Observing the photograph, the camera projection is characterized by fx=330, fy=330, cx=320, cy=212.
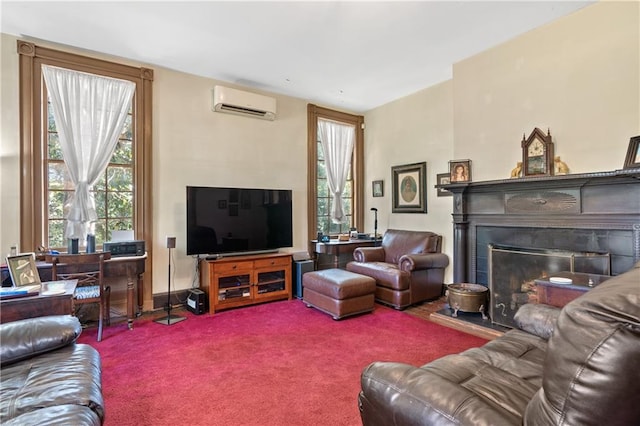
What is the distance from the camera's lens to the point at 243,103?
4496mm

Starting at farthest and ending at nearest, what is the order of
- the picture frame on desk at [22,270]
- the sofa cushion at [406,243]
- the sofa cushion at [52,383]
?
the sofa cushion at [406,243], the picture frame on desk at [22,270], the sofa cushion at [52,383]

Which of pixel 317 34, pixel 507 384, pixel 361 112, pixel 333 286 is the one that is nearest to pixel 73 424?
pixel 507 384

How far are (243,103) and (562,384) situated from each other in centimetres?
446

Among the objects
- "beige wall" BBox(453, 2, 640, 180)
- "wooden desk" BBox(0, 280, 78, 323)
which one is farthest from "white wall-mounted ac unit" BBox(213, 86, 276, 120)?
"wooden desk" BBox(0, 280, 78, 323)

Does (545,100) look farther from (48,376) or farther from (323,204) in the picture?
(48,376)

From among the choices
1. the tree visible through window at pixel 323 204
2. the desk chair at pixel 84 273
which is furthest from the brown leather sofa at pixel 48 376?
the tree visible through window at pixel 323 204

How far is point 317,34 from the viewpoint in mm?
3361

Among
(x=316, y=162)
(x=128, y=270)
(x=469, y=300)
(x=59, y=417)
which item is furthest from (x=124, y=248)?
(x=469, y=300)

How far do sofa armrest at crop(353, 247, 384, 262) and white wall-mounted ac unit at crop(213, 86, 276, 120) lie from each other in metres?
2.37

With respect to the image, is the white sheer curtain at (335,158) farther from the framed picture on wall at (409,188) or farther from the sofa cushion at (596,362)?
the sofa cushion at (596,362)

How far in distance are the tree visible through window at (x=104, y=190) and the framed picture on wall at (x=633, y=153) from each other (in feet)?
16.3

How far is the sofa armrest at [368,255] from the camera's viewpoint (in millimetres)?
4789

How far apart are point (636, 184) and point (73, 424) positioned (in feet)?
12.5

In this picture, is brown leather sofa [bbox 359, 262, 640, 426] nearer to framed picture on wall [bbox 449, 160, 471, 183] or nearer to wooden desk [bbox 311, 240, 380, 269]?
framed picture on wall [bbox 449, 160, 471, 183]
